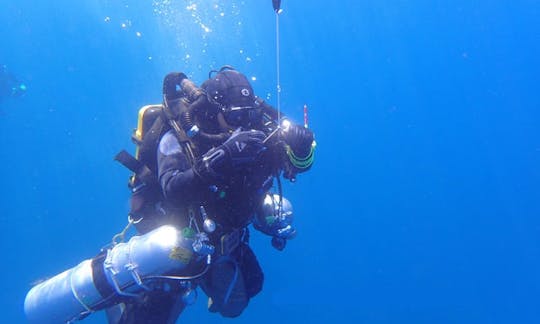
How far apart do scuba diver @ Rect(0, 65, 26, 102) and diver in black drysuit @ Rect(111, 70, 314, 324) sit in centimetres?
1974

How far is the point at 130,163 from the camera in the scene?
15.8ft

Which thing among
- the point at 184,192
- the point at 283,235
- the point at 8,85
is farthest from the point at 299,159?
the point at 8,85

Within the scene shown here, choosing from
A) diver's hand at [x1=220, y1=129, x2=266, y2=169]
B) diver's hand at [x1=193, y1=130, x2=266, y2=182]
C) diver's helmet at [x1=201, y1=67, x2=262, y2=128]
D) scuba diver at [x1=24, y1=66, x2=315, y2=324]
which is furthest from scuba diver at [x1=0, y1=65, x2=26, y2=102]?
diver's hand at [x1=220, y1=129, x2=266, y2=169]


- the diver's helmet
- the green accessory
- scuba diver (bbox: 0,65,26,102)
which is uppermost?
scuba diver (bbox: 0,65,26,102)

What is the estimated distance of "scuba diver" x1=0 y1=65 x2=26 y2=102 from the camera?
A: 20.5 meters

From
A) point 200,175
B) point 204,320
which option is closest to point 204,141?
point 200,175

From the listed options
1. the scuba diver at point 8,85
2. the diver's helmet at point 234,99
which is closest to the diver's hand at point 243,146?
the diver's helmet at point 234,99

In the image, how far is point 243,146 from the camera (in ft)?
12.1

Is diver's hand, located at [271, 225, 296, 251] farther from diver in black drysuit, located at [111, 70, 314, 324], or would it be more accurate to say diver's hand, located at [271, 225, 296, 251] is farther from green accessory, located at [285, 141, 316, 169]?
green accessory, located at [285, 141, 316, 169]

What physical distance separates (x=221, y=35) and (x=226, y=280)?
52467 mm

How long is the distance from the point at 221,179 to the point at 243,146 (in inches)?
21.8

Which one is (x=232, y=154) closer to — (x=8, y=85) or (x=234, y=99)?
(x=234, y=99)

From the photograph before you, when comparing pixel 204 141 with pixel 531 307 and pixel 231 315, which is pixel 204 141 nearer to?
pixel 231 315

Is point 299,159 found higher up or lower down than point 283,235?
lower down
